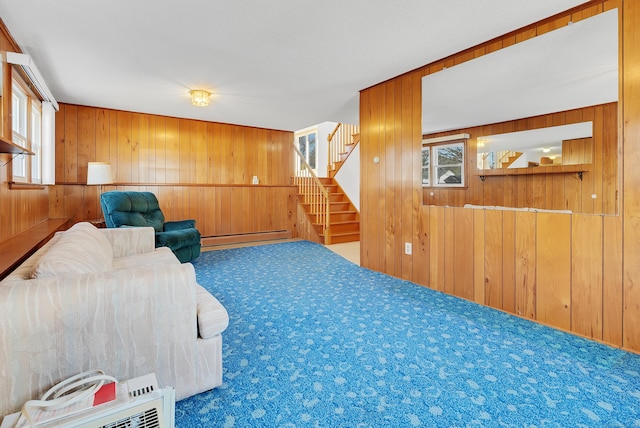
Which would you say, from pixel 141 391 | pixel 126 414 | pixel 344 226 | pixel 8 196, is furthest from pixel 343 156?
pixel 126 414

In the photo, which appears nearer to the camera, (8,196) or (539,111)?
(8,196)

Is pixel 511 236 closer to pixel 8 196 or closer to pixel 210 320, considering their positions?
pixel 210 320

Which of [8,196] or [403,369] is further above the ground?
[8,196]

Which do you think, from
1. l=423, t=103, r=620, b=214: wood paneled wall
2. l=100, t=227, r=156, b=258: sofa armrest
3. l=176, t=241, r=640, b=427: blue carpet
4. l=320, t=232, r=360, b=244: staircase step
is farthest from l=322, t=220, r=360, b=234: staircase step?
l=100, t=227, r=156, b=258: sofa armrest

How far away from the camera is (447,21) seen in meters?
2.26

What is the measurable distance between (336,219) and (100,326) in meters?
5.20

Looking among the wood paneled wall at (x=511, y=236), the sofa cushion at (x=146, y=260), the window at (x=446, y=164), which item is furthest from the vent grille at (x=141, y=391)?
the window at (x=446, y=164)

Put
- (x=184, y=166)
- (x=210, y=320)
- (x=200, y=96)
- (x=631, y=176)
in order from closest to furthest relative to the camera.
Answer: (x=210, y=320) < (x=631, y=176) < (x=200, y=96) < (x=184, y=166)

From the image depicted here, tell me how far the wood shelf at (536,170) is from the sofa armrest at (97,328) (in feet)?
9.93

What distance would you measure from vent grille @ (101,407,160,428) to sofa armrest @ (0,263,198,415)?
0.38 m

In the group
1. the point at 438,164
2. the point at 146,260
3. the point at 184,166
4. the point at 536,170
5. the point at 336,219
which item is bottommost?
the point at 146,260

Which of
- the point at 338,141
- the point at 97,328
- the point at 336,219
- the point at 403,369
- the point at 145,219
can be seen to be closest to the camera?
the point at 97,328

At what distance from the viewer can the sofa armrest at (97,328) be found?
1136 millimetres

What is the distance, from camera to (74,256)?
1532 millimetres
